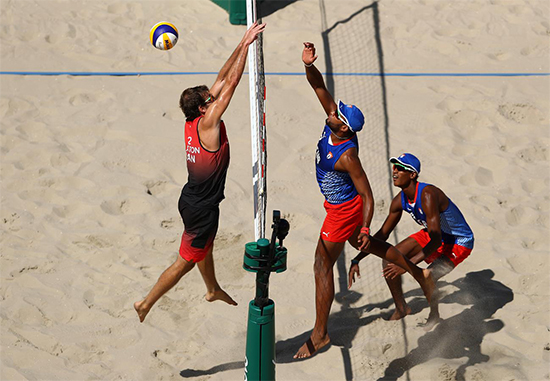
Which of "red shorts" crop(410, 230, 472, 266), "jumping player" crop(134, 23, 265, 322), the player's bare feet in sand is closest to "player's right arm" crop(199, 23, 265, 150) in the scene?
"jumping player" crop(134, 23, 265, 322)

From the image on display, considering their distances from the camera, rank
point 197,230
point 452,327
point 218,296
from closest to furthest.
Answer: point 197,230 → point 218,296 → point 452,327

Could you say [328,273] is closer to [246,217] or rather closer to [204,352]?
[204,352]

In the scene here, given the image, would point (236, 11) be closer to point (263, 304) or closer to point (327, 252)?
point (327, 252)

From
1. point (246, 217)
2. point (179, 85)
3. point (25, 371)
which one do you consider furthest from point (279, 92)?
point (25, 371)

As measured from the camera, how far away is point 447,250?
17.5ft

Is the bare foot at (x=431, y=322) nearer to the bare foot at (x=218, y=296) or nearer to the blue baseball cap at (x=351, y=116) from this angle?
the bare foot at (x=218, y=296)

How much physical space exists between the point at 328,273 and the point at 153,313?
4.61 feet

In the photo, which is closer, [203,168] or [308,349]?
[203,168]

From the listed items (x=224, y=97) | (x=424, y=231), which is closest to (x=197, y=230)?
(x=224, y=97)

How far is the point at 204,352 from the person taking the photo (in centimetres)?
507

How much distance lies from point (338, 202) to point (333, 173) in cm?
22

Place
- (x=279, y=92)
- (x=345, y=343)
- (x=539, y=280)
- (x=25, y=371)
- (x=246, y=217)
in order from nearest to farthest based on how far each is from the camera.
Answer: (x=25, y=371), (x=345, y=343), (x=539, y=280), (x=246, y=217), (x=279, y=92)

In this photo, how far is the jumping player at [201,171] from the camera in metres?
4.54

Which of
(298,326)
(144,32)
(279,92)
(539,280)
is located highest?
(144,32)
